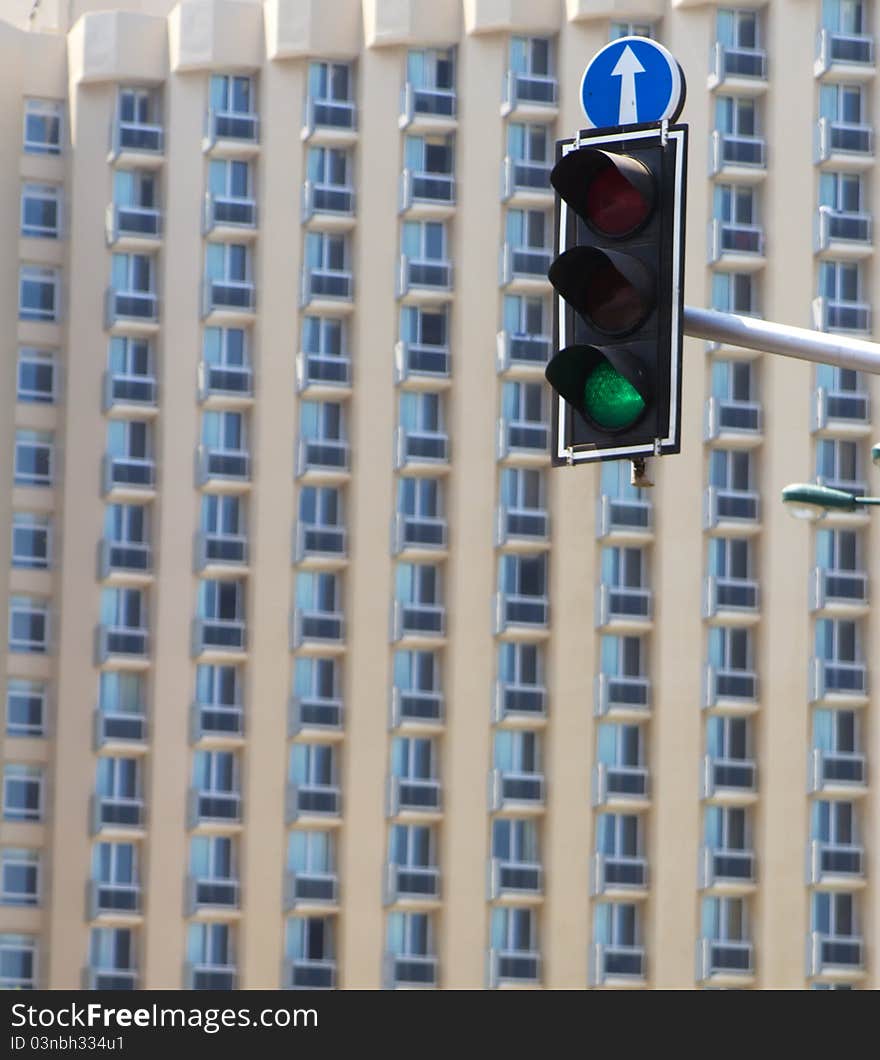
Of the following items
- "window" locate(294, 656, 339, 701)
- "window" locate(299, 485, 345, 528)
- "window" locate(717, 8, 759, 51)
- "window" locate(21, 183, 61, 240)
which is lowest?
"window" locate(294, 656, 339, 701)

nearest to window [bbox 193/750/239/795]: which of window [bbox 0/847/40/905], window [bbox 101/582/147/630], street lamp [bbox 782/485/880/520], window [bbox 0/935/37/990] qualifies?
window [bbox 101/582/147/630]

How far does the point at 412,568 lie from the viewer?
67688 millimetres

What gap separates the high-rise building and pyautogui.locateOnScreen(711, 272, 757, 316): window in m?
0.10

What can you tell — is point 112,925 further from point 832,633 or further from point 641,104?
point 641,104

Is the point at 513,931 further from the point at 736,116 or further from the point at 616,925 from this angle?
the point at 736,116

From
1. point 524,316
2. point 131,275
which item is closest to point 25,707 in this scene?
point 131,275

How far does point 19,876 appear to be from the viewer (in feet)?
221

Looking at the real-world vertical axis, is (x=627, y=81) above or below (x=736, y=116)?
below

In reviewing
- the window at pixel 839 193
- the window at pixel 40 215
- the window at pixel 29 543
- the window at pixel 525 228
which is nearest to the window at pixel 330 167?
the window at pixel 525 228

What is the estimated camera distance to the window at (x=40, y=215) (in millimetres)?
69375

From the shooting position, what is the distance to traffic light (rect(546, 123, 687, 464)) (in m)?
9.45

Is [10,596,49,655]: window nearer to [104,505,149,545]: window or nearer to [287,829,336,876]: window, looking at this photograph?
[104,505,149,545]: window

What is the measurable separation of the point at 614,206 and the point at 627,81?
0.70 m

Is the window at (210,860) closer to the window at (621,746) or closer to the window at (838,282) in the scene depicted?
the window at (621,746)
